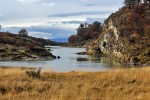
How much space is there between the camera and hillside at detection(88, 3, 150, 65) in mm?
94312

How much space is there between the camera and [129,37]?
108750 millimetres

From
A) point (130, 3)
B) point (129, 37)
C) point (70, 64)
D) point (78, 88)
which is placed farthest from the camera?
point (130, 3)

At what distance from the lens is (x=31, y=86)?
18266 millimetres

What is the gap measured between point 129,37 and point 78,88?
92269 millimetres

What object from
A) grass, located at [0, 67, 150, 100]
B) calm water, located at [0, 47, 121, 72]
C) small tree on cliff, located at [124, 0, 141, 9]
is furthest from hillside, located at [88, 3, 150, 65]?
grass, located at [0, 67, 150, 100]

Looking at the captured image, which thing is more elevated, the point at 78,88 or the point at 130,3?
the point at 130,3

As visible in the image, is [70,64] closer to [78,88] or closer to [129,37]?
[129,37]

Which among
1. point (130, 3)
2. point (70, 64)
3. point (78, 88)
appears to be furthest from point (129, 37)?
point (78, 88)

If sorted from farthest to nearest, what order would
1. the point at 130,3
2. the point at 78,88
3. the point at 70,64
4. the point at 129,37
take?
the point at 130,3 < the point at 129,37 < the point at 70,64 < the point at 78,88

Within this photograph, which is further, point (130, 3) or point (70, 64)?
point (130, 3)

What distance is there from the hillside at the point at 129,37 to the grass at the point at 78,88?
64456mm

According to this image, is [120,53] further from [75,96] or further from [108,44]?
[75,96]

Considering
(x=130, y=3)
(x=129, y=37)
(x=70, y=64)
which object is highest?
(x=130, y=3)

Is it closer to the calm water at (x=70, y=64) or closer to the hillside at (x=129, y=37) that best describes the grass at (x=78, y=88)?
the calm water at (x=70, y=64)
